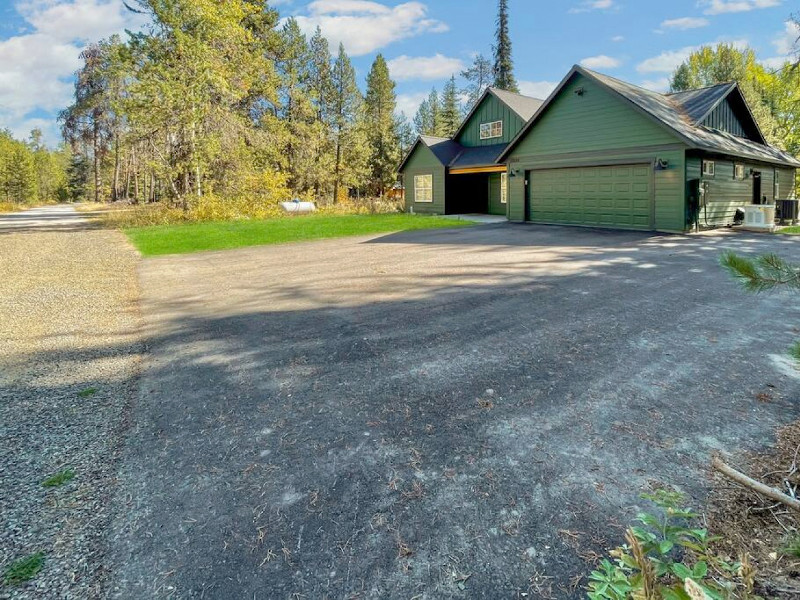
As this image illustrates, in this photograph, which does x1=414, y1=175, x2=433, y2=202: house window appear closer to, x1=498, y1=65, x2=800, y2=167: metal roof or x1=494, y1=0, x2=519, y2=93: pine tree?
x1=498, y1=65, x2=800, y2=167: metal roof

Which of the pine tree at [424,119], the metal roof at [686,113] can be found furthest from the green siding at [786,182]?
the pine tree at [424,119]

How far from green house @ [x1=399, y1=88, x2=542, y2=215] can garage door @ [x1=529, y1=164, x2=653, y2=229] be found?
433cm

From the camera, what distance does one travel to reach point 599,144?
48.8 feet

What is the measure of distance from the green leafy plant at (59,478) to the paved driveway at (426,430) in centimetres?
26

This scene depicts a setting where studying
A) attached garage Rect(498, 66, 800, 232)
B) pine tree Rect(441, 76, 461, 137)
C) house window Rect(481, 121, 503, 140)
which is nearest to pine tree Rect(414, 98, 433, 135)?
pine tree Rect(441, 76, 461, 137)

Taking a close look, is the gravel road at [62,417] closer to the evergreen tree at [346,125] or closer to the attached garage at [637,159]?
the attached garage at [637,159]

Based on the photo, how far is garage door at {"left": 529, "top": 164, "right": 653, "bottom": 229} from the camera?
14102 millimetres

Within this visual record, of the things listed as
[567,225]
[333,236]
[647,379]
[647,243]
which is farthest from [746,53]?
[647,379]

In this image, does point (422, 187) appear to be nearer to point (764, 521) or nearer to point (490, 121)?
point (490, 121)

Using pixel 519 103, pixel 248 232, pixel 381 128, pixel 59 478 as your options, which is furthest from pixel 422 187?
pixel 59 478

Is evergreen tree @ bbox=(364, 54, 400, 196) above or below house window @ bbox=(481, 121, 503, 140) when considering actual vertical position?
above

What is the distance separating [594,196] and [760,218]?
4635mm

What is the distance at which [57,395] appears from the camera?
11.8ft

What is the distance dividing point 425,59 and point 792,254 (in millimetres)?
42089
